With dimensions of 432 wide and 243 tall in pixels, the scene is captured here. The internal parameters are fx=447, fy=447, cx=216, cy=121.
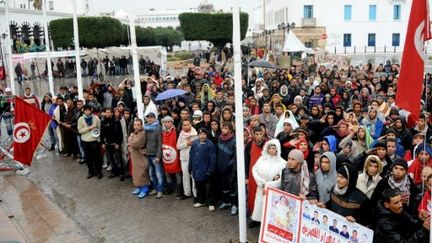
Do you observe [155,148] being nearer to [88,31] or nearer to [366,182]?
[366,182]

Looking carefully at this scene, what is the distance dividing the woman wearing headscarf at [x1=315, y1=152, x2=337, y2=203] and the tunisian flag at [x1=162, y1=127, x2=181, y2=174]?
10.1 ft

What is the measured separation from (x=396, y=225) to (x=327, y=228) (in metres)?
0.74

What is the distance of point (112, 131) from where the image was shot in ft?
30.2

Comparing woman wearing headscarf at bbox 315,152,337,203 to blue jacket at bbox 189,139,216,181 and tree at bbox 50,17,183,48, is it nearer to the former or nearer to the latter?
blue jacket at bbox 189,139,216,181

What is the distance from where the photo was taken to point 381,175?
19.4 ft

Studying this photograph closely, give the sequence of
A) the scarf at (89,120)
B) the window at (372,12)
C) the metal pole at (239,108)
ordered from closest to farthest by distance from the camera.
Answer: the metal pole at (239,108) → the scarf at (89,120) → the window at (372,12)

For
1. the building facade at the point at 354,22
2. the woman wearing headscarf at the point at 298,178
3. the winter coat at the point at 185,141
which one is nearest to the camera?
the woman wearing headscarf at the point at 298,178

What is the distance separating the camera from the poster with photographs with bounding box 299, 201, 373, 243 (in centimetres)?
461

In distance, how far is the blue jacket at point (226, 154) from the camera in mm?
7316

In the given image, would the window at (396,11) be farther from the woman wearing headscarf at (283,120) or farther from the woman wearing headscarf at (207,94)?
the woman wearing headscarf at (283,120)

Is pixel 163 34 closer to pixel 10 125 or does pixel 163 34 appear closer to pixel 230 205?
pixel 10 125

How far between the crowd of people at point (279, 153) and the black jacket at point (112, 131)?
21 mm

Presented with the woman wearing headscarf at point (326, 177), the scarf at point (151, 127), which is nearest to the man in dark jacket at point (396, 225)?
the woman wearing headscarf at point (326, 177)

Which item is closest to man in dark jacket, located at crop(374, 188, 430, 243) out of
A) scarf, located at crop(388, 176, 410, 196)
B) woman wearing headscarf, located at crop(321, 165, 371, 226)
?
woman wearing headscarf, located at crop(321, 165, 371, 226)
